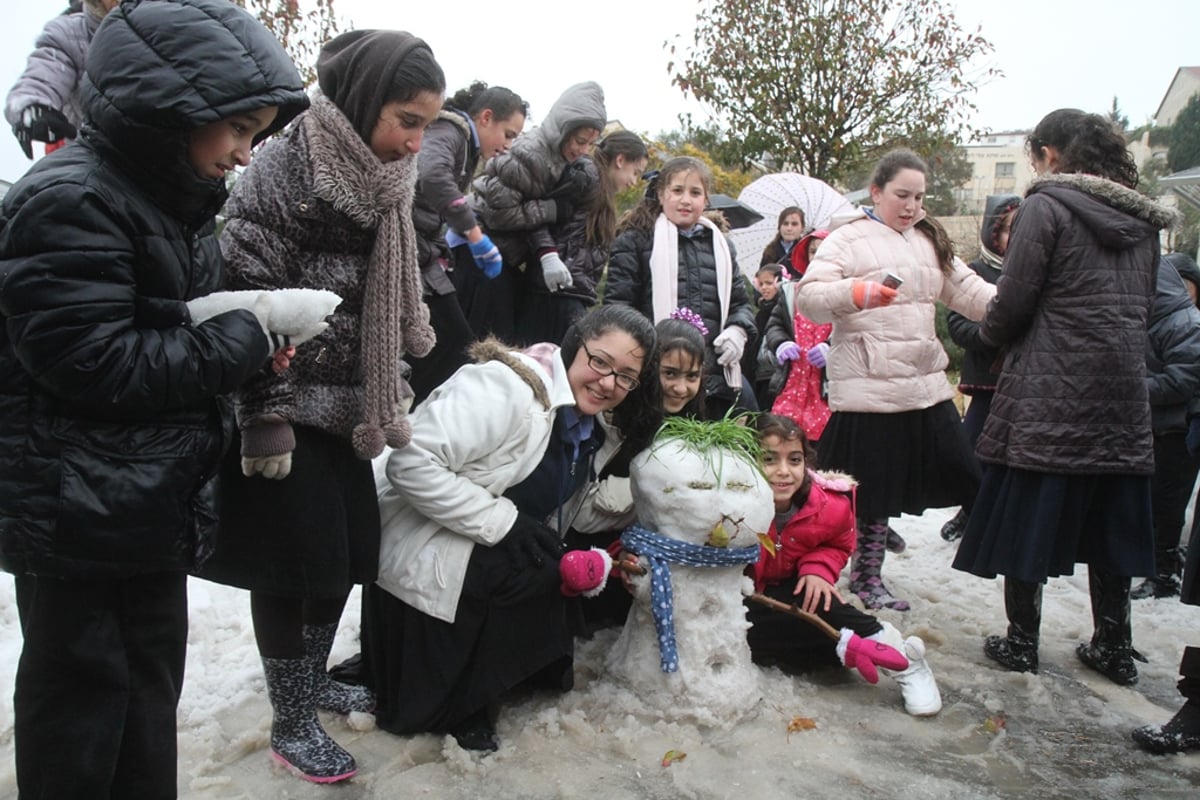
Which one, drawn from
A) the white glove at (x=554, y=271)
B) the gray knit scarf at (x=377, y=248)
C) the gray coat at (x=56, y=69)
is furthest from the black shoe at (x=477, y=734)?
the gray coat at (x=56, y=69)

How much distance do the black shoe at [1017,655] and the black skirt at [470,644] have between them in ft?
5.77

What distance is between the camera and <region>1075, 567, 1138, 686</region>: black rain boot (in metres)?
3.46

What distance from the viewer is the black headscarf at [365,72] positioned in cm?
233

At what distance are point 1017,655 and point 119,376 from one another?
3137 millimetres

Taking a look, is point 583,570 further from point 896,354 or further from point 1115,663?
point 1115,663

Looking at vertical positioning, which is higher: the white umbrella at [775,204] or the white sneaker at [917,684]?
the white umbrella at [775,204]

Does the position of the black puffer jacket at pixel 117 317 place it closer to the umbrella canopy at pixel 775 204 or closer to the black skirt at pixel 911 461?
the black skirt at pixel 911 461

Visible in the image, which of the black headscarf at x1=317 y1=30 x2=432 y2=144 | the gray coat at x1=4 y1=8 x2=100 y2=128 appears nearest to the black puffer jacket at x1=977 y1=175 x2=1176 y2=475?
the black headscarf at x1=317 y1=30 x2=432 y2=144

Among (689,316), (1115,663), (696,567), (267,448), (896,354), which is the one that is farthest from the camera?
(689,316)

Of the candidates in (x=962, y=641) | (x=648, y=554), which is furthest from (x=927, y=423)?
(x=648, y=554)

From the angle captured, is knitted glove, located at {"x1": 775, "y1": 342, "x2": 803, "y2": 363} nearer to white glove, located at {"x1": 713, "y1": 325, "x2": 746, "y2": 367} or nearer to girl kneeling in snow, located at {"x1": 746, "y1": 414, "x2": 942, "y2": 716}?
white glove, located at {"x1": 713, "y1": 325, "x2": 746, "y2": 367}

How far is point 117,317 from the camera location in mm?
1753

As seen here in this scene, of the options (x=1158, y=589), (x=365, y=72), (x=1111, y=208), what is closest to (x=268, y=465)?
(x=365, y=72)

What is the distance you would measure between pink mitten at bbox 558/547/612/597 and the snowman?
0.18 meters
